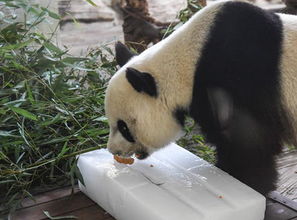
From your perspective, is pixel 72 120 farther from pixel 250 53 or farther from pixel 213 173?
pixel 250 53

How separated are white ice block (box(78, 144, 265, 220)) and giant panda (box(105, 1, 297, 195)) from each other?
11 cm

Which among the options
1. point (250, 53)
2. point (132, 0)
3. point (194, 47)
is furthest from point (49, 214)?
point (132, 0)

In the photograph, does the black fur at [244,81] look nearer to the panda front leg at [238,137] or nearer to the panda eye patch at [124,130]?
the panda front leg at [238,137]

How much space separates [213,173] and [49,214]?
70 cm

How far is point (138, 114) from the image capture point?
2.05 meters

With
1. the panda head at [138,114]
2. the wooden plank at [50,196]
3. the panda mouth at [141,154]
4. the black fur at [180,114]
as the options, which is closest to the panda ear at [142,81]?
the panda head at [138,114]

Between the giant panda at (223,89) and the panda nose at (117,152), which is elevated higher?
the giant panda at (223,89)

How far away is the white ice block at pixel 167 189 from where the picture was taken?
72.8 inches

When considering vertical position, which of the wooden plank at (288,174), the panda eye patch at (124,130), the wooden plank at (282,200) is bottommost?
the wooden plank at (288,174)

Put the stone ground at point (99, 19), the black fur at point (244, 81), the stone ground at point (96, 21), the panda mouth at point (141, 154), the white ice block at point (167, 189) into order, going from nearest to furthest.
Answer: the white ice block at point (167, 189), the black fur at point (244, 81), the panda mouth at point (141, 154), the stone ground at point (96, 21), the stone ground at point (99, 19)

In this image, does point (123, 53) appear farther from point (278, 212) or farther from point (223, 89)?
point (278, 212)

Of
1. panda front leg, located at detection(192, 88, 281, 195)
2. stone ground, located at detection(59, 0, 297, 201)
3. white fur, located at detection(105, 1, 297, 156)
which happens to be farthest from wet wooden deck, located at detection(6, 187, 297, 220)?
stone ground, located at detection(59, 0, 297, 201)

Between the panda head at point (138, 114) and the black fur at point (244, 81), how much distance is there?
13 cm

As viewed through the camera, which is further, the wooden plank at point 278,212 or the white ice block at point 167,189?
the wooden plank at point 278,212
